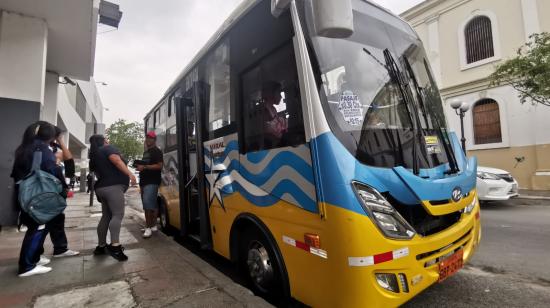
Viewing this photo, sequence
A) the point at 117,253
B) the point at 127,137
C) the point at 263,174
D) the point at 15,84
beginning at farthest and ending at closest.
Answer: the point at 127,137 < the point at 15,84 < the point at 117,253 < the point at 263,174

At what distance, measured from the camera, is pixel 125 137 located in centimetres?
4131

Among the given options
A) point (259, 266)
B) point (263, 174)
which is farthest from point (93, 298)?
point (263, 174)

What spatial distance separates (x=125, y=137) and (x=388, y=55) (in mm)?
43498

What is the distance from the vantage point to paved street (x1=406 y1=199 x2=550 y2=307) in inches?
122

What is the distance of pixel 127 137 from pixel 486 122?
3937 cm

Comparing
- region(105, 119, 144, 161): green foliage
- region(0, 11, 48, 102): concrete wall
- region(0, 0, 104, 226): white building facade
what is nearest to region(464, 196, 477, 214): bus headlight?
region(0, 0, 104, 226): white building facade

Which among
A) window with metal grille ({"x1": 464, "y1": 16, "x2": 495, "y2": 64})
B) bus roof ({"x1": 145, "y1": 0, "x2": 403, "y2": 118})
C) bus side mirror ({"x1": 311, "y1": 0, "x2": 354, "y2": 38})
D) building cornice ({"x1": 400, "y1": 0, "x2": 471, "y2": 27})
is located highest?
building cornice ({"x1": 400, "y1": 0, "x2": 471, "y2": 27})

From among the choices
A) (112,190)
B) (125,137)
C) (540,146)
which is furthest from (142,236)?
(125,137)

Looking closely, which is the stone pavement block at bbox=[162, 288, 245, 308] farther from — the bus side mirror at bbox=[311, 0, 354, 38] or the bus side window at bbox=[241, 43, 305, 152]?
the bus side mirror at bbox=[311, 0, 354, 38]

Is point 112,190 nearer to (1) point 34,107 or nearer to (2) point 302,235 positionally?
(2) point 302,235

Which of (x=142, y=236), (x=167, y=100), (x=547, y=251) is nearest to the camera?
(x=547, y=251)

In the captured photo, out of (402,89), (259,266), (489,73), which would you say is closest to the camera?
Result: (402,89)

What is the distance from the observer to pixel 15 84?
689 cm

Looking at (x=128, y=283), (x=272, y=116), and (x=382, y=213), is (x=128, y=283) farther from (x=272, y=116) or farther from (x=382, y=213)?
(x=382, y=213)
